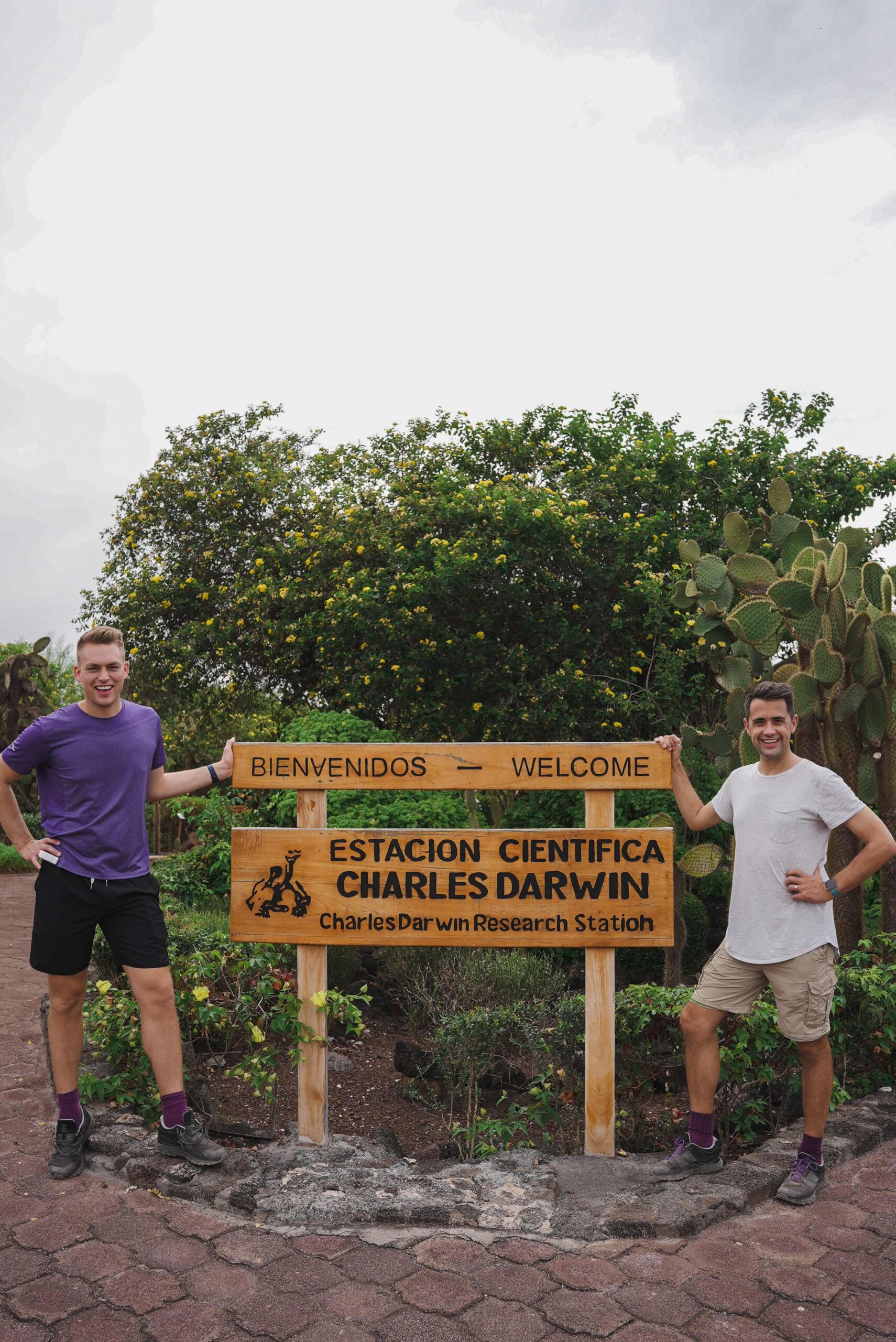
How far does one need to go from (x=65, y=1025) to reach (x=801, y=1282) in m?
2.54

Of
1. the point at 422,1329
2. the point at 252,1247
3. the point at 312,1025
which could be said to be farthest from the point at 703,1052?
the point at 252,1247

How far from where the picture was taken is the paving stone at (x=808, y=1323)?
2734 mm

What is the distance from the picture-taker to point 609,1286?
297 centimetres

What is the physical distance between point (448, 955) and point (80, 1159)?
3.00 meters

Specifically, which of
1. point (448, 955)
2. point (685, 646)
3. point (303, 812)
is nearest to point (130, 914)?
point (303, 812)

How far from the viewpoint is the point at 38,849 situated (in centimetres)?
374

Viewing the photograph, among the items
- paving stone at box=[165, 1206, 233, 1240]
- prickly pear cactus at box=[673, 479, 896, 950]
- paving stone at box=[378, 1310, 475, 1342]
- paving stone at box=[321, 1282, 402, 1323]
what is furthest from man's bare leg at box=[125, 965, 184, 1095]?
prickly pear cactus at box=[673, 479, 896, 950]

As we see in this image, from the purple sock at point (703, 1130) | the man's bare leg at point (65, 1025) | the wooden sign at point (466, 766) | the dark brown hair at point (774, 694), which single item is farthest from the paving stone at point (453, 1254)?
the dark brown hair at point (774, 694)

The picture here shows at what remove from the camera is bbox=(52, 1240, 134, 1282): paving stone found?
3.05 meters

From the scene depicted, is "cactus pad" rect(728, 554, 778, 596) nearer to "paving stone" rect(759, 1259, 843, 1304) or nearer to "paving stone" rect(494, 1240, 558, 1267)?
"paving stone" rect(759, 1259, 843, 1304)

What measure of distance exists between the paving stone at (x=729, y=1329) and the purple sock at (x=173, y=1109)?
6.14 ft

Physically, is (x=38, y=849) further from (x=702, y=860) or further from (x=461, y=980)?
(x=702, y=860)

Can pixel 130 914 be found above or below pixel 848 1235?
above

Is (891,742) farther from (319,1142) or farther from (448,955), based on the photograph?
(319,1142)
